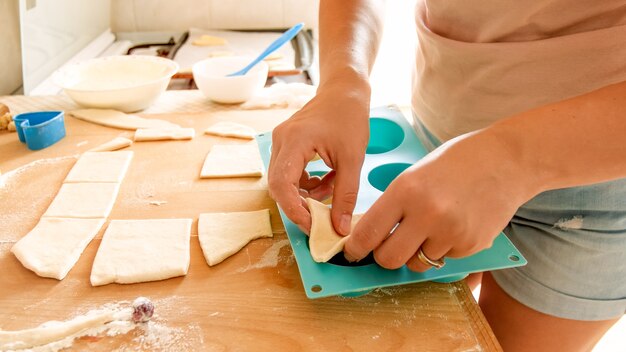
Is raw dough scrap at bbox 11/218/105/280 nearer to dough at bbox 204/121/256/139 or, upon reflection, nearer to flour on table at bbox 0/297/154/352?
flour on table at bbox 0/297/154/352

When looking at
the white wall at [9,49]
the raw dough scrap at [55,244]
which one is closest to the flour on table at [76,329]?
the raw dough scrap at [55,244]

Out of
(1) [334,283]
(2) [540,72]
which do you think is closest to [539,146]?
(2) [540,72]

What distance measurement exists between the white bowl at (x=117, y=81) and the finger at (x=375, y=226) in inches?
40.8

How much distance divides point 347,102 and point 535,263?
48 cm

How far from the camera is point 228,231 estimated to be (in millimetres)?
985

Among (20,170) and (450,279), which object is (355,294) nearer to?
(450,279)

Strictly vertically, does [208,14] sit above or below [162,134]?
above

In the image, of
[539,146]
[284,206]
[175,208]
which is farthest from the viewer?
[175,208]

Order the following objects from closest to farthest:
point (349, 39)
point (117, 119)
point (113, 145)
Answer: point (349, 39), point (113, 145), point (117, 119)

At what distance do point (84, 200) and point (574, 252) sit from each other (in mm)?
1020

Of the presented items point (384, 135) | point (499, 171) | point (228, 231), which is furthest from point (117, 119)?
point (499, 171)

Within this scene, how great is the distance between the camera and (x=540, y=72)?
2.91ft

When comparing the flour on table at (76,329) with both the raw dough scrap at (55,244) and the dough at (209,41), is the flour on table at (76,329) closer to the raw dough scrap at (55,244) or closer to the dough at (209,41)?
the raw dough scrap at (55,244)

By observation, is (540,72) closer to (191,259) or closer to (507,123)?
(507,123)
